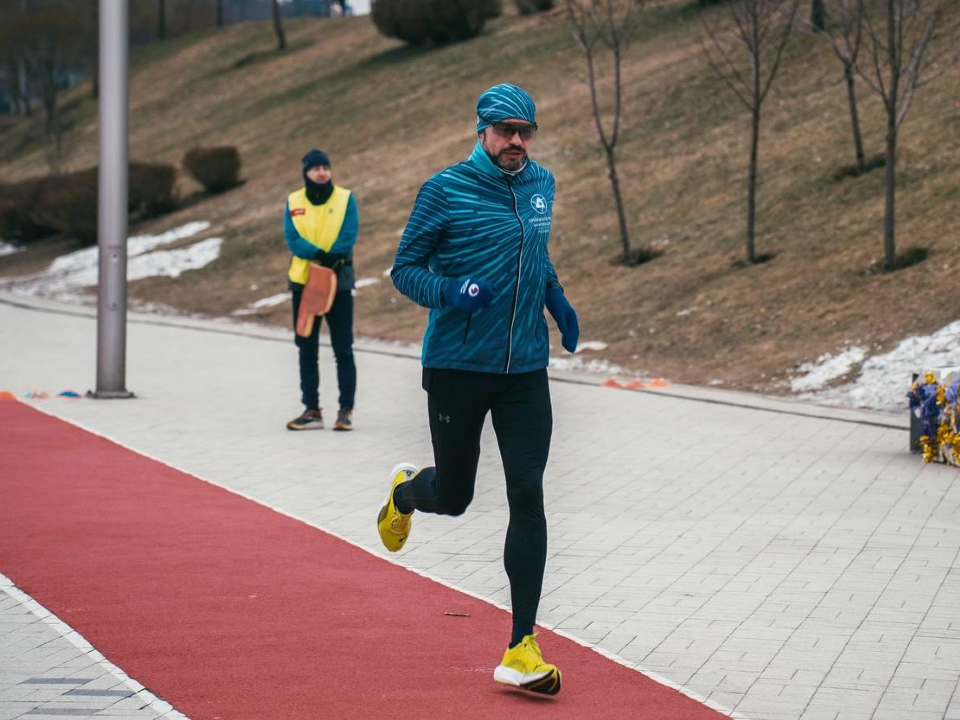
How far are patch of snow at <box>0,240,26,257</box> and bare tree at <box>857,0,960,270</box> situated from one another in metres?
20.5

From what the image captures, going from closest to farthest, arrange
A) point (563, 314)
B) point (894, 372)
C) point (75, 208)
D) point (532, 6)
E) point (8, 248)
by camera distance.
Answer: point (563, 314), point (894, 372), point (75, 208), point (8, 248), point (532, 6)

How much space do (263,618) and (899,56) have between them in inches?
475

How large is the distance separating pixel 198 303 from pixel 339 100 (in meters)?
20.0

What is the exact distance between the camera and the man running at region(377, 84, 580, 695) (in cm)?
508

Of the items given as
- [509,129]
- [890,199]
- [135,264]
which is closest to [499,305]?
[509,129]

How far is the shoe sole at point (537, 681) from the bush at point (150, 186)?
32.1m

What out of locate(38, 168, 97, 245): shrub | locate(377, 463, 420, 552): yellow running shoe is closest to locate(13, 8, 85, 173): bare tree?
locate(38, 168, 97, 245): shrub

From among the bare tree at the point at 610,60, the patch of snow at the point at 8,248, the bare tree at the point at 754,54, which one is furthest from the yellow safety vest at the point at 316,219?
the patch of snow at the point at 8,248

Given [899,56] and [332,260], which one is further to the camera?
[899,56]

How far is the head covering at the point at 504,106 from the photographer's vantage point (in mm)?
5062

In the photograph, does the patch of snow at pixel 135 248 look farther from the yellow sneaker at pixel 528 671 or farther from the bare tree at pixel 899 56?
the yellow sneaker at pixel 528 671

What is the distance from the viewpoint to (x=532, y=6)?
45625mm

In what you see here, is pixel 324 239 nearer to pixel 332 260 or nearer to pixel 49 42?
pixel 332 260

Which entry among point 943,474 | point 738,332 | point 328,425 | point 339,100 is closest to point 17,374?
point 328,425
